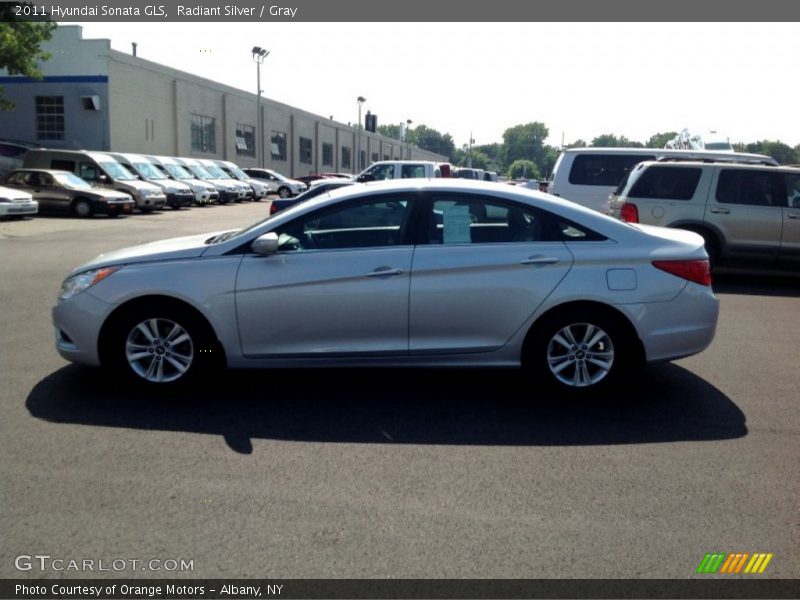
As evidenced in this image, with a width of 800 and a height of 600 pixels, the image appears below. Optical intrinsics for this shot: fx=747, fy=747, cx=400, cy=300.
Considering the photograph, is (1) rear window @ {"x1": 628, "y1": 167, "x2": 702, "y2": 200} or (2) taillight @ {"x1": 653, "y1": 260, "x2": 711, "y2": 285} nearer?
(2) taillight @ {"x1": 653, "y1": 260, "x2": 711, "y2": 285}

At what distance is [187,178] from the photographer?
3381 cm

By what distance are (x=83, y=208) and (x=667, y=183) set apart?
1891 cm

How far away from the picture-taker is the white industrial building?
36562mm

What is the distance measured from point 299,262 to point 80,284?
1.68m

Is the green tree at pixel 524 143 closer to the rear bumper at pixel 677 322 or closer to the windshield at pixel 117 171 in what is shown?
the windshield at pixel 117 171

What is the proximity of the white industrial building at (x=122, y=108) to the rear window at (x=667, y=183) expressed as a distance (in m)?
31.5

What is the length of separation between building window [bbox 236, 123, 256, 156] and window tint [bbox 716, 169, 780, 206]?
45.2m

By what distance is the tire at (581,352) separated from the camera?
5609 millimetres

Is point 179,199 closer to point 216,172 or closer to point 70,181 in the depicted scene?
point 70,181

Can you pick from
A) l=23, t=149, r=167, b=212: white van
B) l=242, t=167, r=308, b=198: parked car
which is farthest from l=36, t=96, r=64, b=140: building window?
l=23, t=149, r=167, b=212: white van

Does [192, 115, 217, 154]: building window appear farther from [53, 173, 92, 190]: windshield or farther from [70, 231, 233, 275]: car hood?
[70, 231, 233, 275]: car hood

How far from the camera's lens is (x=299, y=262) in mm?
5578

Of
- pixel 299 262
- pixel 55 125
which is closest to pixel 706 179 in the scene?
pixel 299 262

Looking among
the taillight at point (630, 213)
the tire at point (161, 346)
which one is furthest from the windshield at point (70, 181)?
the tire at point (161, 346)
